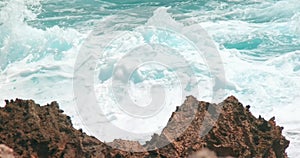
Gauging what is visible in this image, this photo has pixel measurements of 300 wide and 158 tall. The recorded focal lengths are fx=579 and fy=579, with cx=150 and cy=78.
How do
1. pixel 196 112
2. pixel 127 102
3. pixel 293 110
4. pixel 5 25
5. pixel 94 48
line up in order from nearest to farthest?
pixel 196 112 → pixel 127 102 → pixel 293 110 → pixel 94 48 → pixel 5 25

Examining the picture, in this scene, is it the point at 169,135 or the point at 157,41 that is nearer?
the point at 169,135

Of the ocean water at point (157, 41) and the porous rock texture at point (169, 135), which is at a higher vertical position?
the ocean water at point (157, 41)

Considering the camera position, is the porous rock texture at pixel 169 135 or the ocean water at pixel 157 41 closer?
the porous rock texture at pixel 169 135

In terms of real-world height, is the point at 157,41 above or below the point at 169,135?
above

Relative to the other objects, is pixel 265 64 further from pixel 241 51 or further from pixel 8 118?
pixel 8 118

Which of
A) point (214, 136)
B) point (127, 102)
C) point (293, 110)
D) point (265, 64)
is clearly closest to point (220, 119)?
point (214, 136)
